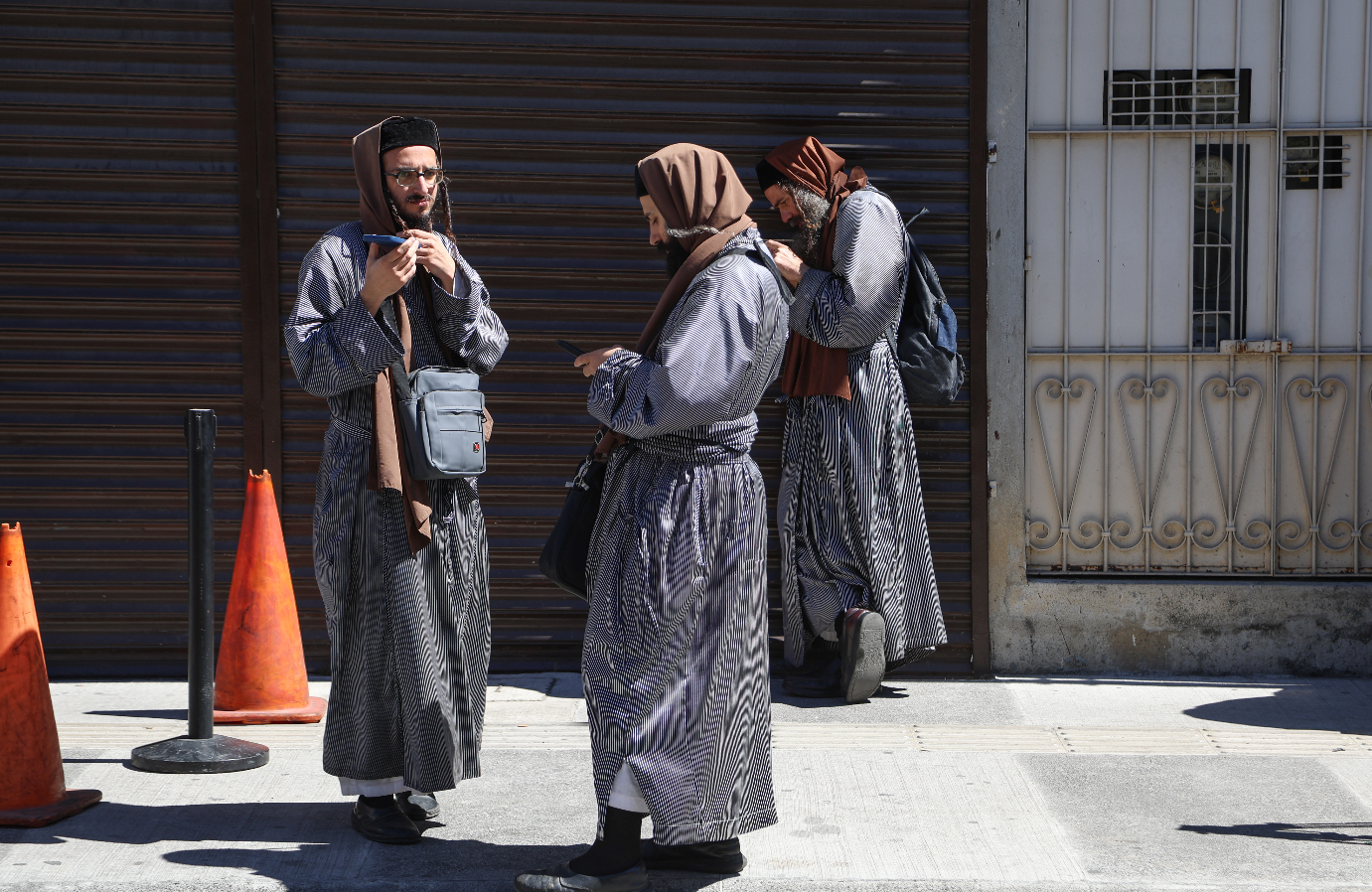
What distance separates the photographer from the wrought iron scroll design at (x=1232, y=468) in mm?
6082

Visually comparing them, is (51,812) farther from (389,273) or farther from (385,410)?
(389,273)

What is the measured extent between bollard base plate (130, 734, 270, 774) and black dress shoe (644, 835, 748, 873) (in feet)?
5.49

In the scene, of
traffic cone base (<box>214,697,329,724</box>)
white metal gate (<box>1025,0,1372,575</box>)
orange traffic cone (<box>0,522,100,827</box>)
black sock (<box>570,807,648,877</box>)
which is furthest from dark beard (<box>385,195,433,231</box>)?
white metal gate (<box>1025,0,1372,575</box>)

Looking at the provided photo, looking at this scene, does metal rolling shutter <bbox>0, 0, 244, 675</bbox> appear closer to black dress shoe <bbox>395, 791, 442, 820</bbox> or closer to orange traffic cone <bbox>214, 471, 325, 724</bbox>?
orange traffic cone <bbox>214, 471, 325, 724</bbox>

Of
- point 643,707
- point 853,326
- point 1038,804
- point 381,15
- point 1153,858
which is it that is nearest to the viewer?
point 643,707

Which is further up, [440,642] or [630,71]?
[630,71]

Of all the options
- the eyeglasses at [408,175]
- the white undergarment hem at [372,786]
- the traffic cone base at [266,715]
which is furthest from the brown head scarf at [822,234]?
the white undergarment hem at [372,786]

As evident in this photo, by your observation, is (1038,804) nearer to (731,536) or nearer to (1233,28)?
(731,536)

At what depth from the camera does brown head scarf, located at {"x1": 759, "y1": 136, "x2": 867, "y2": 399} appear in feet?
18.4

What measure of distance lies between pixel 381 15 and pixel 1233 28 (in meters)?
3.68

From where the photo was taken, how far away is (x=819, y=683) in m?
5.72

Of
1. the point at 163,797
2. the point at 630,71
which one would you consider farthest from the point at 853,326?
the point at 163,797

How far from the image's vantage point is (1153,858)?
3.89m

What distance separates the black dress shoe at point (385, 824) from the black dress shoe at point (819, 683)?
2061 millimetres
